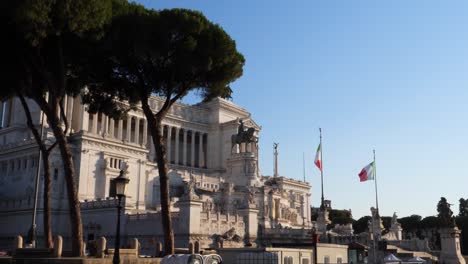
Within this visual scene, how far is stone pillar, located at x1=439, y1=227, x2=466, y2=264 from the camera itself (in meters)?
46.2

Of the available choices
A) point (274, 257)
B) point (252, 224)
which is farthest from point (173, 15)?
point (252, 224)

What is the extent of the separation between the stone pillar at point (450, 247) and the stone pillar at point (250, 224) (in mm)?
16665

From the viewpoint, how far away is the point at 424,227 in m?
97.6

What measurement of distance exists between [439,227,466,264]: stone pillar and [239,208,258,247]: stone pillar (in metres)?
16.7

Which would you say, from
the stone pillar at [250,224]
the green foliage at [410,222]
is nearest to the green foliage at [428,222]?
the green foliage at [410,222]

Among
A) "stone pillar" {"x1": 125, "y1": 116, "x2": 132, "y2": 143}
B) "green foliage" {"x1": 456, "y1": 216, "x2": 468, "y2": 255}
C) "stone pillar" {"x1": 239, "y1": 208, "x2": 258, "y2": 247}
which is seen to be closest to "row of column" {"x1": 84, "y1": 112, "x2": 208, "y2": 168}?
"stone pillar" {"x1": 125, "y1": 116, "x2": 132, "y2": 143}

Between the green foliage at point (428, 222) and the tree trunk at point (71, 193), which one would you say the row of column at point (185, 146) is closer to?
the green foliage at point (428, 222)

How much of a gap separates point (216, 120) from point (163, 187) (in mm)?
63350

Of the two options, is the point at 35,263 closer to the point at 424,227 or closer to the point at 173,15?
the point at 173,15

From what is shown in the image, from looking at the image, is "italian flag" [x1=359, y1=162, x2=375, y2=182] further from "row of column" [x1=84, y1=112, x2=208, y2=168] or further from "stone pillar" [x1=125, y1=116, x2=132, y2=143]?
"stone pillar" [x1=125, y1=116, x2=132, y2=143]

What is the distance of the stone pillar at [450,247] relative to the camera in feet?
152

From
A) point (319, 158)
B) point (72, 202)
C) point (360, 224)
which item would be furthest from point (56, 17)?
point (360, 224)

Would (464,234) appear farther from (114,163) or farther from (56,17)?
(56,17)

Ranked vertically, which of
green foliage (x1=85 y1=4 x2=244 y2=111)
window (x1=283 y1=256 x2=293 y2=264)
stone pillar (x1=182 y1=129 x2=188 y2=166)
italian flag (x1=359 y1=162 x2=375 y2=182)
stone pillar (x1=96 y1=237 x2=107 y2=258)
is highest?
stone pillar (x1=182 y1=129 x2=188 y2=166)
